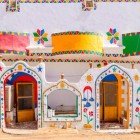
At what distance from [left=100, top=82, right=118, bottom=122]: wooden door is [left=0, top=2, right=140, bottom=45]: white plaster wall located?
11.7ft

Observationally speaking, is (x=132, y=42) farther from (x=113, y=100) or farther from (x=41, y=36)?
(x=41, y=36)

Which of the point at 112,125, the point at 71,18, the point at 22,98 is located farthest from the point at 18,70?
the point at 71,18

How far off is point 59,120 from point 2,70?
3.77 metres

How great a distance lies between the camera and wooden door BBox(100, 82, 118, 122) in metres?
19.5

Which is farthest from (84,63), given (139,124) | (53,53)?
(139,124)

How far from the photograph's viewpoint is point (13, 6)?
2095cm

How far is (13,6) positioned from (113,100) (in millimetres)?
8447

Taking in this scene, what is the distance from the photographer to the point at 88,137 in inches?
614

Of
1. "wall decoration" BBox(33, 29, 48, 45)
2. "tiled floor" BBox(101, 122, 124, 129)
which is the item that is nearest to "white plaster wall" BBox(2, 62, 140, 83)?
"wall decoration" BBox(33, 29, 48, 45)

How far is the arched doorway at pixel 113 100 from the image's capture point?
61.4 feet

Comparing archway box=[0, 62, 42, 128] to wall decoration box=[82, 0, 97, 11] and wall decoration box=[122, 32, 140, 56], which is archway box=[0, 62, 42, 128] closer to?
wall decoration box=[122, 32, 140, 56]

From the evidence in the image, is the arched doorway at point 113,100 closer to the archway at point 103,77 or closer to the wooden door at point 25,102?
the archway at point 103,77

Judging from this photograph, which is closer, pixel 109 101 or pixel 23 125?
pixel 23 125

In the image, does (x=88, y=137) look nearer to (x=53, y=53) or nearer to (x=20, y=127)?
(x=20, y=127)
